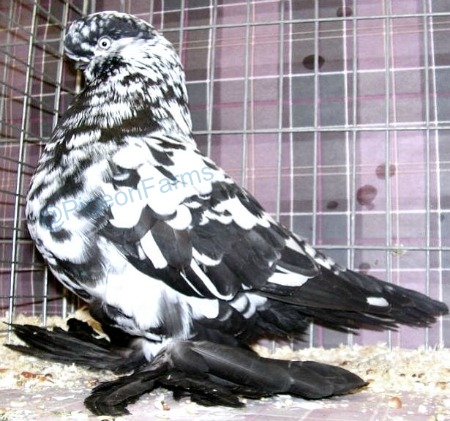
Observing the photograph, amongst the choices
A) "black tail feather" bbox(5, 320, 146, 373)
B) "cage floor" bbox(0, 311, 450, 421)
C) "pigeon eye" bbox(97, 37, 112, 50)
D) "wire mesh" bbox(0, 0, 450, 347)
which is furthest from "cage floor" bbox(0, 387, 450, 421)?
"pigeon eye" bbox(97, 37, 112, 50)

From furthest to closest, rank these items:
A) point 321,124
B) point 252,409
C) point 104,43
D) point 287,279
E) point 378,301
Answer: point 321,124
point 104,43
point 378,301
point 287,279
point 252,409

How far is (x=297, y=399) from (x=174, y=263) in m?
0.41

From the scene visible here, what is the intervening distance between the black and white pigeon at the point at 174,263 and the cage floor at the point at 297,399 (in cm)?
4

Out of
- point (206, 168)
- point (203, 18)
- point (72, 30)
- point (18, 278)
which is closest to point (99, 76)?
point (72, 30)

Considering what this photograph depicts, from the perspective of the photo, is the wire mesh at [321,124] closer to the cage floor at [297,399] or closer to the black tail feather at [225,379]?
the cage floor at [297,399]

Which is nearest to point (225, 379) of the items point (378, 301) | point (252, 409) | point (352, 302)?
point (252, 409)

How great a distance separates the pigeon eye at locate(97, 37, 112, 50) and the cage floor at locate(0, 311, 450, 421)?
0.90 m

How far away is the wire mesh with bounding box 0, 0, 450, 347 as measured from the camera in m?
1.86

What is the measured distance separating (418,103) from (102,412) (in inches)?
54.5

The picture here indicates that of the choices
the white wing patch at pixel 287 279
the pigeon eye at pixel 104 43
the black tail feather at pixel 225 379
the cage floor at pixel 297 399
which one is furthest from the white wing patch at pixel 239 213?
the pigeon eye at pixel 104 43

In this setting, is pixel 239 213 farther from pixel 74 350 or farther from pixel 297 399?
pixel 74 350

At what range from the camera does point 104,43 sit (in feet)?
5.33

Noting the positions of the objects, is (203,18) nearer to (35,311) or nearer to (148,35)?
(148,35)

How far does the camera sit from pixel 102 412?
3.75 ft
